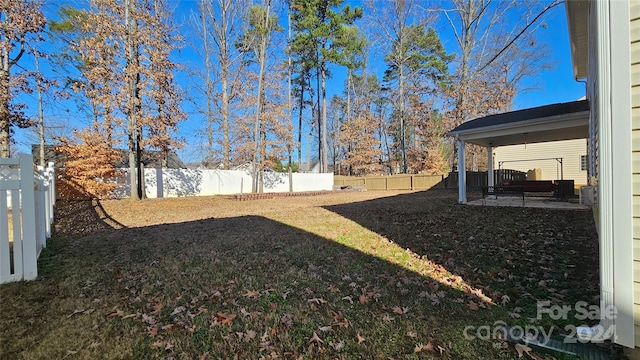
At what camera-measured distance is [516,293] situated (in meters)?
3.05

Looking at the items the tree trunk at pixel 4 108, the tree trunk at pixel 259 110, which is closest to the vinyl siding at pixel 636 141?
the tree trunk at pixel 4 108

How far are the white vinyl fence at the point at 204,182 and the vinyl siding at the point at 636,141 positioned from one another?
16954 mm

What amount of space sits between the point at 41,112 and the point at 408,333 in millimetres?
19913

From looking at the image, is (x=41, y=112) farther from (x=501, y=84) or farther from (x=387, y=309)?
(x=501, y=84)

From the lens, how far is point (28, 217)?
314cm

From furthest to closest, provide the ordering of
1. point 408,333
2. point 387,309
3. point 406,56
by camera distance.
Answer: point 406,56 < point 387,309 < point 408,333

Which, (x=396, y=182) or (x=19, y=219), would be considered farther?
(x=396, y=182)

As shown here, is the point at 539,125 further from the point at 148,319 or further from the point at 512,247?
the point at 148,319

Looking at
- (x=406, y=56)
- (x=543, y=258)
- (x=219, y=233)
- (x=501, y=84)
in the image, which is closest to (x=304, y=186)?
(x=406, y=56)

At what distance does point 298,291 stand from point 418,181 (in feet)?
64.5

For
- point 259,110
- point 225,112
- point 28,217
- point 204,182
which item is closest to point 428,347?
point 28,217

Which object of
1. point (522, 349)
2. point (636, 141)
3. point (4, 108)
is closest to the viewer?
point (636, 141)

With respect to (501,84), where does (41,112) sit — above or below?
below

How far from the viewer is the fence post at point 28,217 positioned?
3125 millimetres
